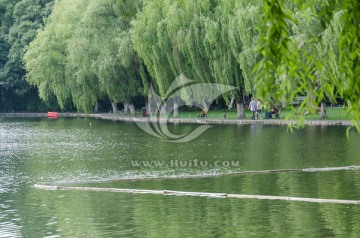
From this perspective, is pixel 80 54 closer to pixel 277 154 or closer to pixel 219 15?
pixel 219 15

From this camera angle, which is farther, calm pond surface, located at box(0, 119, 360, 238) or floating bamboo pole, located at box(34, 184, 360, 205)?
floating bamboo pole, located at box(34, 184, 360, 205)

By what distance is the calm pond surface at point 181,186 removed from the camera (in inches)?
700

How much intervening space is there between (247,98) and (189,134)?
851 inches

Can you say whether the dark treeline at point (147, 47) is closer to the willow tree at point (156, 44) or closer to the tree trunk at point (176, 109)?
the willow tree at point (156, 44)

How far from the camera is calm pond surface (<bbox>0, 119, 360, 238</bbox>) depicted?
17781mm

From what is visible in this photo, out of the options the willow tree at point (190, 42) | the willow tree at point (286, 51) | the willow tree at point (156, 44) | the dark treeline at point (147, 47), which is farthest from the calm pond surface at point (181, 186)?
the willow tree at point (156, 44)

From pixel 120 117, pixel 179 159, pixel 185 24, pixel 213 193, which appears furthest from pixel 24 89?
pixel 213 193

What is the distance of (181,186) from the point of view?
79.0 ft

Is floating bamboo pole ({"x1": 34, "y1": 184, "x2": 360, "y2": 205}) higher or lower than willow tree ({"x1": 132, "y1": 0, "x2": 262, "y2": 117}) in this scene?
lower

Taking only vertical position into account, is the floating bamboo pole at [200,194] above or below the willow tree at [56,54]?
below

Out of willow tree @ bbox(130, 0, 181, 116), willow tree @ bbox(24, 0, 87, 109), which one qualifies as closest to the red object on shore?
willow tree @ bbox(24, 0, 87, 109)

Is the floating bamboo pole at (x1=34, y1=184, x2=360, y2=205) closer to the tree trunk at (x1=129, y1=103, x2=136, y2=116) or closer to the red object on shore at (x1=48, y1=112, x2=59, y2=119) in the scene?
the tree trunk at (x1=129, y1=103, x2=136, y2=116)

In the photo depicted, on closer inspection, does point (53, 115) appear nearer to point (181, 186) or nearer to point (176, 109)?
point (176, 109)

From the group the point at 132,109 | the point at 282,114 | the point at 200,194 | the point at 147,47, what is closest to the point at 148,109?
the point at 132,109
